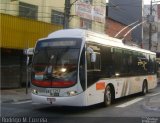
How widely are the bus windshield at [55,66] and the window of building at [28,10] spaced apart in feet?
44.2

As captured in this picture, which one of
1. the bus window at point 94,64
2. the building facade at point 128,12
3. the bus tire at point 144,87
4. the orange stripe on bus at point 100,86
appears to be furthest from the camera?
the building facade at point 128,12

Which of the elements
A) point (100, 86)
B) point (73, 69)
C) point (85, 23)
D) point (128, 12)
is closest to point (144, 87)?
point (100, 86)

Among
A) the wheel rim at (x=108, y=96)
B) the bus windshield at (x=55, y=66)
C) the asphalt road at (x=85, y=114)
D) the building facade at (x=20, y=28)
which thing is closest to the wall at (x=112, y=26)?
the building facade at (x=20, y=28)

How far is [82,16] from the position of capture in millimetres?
34719

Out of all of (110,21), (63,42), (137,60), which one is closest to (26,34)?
Result: (137,60)

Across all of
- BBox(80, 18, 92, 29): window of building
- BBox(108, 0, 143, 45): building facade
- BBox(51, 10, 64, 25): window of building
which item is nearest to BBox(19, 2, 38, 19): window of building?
BBox(51, 10, 64, 25): window of building

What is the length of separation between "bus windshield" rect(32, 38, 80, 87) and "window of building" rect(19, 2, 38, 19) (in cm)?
1346

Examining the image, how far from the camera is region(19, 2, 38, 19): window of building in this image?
28.0m

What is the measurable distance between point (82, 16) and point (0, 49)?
440 inches

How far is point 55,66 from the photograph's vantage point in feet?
47.4

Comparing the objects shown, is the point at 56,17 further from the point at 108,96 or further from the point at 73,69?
the point at 73,69

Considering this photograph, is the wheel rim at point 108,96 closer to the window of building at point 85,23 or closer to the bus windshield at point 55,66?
the bus windshield at point 55,66

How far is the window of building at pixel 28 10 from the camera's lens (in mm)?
27966

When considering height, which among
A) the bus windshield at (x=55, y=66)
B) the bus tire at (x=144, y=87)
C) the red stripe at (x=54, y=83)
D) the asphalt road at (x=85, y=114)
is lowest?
the asphalt road at (x=85, y=114)
